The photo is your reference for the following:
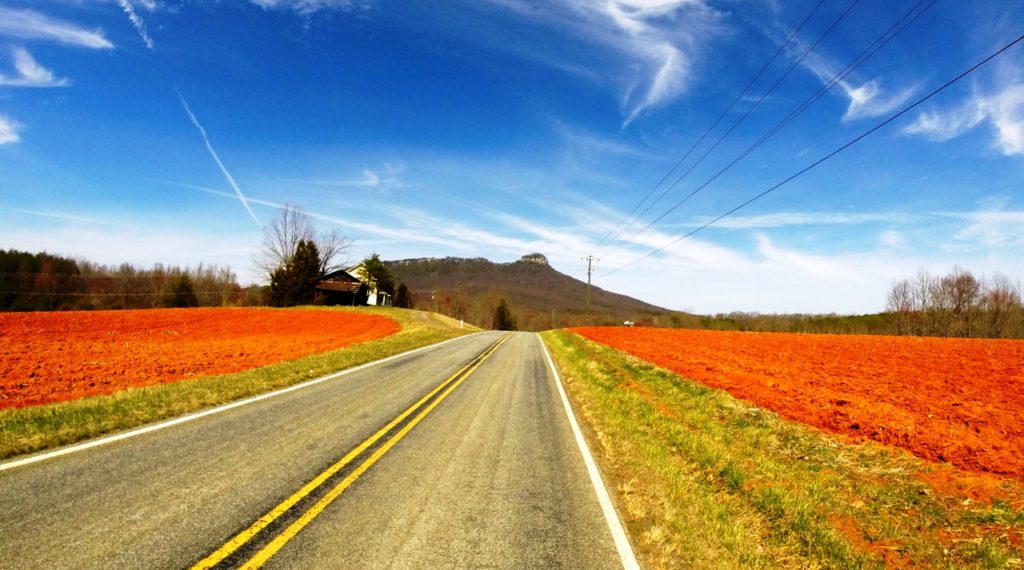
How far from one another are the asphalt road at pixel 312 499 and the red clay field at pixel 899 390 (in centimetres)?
710

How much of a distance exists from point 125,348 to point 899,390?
30.4 meters

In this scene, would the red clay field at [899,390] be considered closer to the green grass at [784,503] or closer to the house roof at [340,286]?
the green grass at [784,503]

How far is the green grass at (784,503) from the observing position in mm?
4727

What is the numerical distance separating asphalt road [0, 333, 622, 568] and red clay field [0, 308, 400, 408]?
20.6 feet

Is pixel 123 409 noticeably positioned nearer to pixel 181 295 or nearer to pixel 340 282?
pixel 340 282

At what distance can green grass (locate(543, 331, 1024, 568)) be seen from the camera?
4.73 metres

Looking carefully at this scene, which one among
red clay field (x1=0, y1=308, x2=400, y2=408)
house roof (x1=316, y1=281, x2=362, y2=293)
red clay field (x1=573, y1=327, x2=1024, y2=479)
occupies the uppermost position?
house roof (x1=316, y1=281, x2=362, y2=293)

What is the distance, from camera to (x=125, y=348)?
19250 millimetres

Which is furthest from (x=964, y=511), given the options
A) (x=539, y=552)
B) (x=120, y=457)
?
(x=120, y=457)

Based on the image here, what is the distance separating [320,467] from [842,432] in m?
10.7

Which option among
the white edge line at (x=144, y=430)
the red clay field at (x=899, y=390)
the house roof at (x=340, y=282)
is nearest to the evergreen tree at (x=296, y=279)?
the house roof at (x=340, y=282)

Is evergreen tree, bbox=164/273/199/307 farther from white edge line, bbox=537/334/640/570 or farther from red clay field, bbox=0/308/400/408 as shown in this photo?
white edge line, bbox=537/334/640/570

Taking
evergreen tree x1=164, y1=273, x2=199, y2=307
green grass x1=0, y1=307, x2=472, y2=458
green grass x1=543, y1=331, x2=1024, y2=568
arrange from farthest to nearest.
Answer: evergreen tree x1=164, y1=273, x2=199, y2=307, green grass x1=0, y1=307, x2=472, y2=458, green grass x1=543, y1=331, x2=1024, y2=568

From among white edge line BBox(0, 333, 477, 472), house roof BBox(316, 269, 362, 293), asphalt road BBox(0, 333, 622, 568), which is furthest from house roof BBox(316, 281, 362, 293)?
asphalt road BBox(0, 333, 622, 568)
